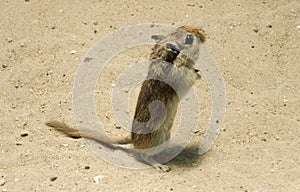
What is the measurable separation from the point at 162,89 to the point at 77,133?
0.56 metres

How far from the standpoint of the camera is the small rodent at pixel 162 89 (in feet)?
8.81

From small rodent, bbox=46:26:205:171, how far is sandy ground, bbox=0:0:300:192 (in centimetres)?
18

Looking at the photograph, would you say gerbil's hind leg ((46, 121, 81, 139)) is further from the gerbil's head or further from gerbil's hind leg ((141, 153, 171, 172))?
the gerbil's head

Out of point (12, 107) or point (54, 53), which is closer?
point (12, 107)

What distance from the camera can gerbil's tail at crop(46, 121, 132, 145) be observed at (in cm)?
288

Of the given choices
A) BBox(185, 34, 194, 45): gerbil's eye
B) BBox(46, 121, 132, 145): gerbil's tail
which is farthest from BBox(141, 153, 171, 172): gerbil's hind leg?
BBox(185, 34, 194, 45): gerbil's eye

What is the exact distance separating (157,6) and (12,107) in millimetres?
1489

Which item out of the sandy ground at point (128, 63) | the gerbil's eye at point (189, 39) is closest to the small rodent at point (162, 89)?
the gerbil's eye at point (189, 39)

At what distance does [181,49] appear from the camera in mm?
2764

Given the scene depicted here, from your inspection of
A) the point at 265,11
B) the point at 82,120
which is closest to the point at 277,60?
the point at 265,11

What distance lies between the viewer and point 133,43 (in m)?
3.84

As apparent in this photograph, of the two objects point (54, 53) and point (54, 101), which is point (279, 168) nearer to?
point (54, 101)

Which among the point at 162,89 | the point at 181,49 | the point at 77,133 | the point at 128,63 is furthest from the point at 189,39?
the point at 128,63

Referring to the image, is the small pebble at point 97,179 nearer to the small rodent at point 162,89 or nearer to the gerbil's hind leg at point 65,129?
the small rodent at point 162,89
